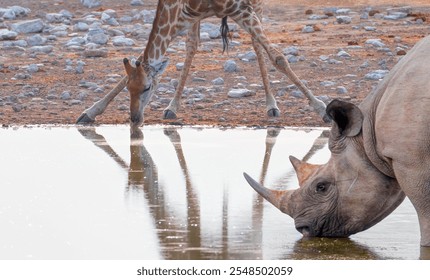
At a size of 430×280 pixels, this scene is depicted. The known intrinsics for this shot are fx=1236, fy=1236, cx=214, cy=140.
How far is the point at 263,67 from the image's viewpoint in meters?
14.8

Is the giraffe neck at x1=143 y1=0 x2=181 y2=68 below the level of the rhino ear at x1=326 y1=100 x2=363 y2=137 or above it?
below

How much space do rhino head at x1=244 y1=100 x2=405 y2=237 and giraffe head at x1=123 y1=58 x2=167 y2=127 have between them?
6021mm

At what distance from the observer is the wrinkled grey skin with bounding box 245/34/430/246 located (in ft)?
21.7

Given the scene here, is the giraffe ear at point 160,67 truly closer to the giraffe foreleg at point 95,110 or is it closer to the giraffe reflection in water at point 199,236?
the giraffe foreleg at point 95,110

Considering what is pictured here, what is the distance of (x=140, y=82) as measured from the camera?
13.6 metres

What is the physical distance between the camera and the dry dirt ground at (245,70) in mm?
14125

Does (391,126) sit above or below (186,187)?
above

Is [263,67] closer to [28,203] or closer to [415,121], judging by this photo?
[28,203]

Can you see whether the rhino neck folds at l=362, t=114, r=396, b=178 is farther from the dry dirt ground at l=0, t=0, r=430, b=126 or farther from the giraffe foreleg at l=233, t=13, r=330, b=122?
the giraffe foreleg at l=233, t=13, r=330, b=122

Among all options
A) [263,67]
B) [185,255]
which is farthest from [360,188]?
[263,67]

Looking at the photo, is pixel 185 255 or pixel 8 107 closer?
pixel 185 255

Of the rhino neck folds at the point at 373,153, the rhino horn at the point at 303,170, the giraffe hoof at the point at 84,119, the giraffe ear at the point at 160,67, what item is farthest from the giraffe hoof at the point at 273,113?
the rhino neck folds at the point at 373,153

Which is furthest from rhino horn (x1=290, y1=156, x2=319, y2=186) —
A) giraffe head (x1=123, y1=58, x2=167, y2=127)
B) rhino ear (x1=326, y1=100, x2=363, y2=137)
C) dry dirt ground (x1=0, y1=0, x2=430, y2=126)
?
dry dirt ground (x1=0, y1=0, x2=430, y2=126)

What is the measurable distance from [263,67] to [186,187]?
5936mm
